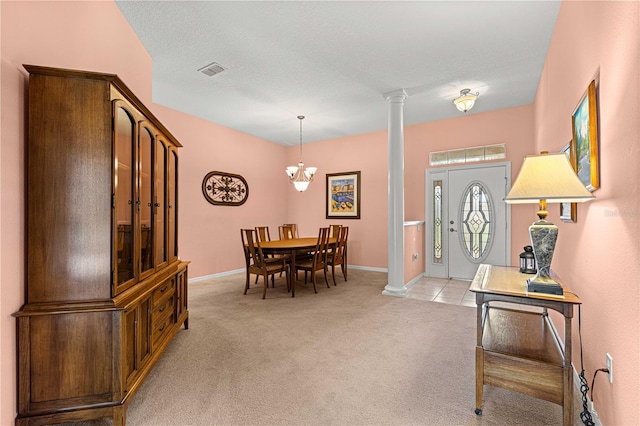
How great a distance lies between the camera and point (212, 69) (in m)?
3.47

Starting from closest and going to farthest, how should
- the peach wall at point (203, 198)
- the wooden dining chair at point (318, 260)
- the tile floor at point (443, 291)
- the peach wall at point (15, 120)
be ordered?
the peach wall at point (15, 120) → the tile floor at point (443, 291) → the wooden dining chair at point (318, 260) → the peach wall at point (203, 198)

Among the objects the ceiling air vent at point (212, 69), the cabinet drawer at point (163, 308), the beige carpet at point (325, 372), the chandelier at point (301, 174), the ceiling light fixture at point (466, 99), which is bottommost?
the beige carpet at point (325, 372)

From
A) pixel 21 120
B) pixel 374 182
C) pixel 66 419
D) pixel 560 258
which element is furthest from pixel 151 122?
pixel 374 182

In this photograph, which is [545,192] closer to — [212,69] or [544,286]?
[544,286]

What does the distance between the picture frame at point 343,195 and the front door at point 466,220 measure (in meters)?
1.56

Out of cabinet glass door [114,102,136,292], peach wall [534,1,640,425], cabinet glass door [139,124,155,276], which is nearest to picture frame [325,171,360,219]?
peach wall [534,1,640,425]

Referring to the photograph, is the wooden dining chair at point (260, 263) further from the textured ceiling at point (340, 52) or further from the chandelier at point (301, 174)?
the textured ceiling at point (340, 52)

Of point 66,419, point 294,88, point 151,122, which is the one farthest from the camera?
point 294,88

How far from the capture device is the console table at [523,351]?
1511mm

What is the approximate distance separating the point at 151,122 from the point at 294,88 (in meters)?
2.28

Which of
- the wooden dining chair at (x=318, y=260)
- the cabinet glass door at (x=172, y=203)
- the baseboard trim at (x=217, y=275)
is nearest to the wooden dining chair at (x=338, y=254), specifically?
the wooden dining chair at (x=318, y=260)

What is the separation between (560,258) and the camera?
2666mm

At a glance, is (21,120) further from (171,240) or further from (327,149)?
(327,149)

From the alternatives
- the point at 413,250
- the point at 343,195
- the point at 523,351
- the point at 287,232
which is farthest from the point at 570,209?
the point at 343,195
